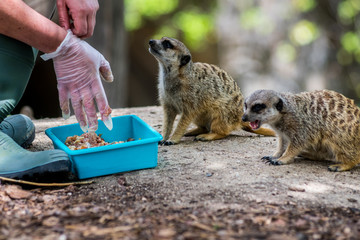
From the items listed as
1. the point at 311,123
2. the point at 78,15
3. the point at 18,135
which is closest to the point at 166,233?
the point at 78,15

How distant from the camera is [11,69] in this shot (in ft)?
9.40

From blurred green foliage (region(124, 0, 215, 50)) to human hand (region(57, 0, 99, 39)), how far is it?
21.6 feet

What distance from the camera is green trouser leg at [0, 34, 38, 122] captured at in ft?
9.23

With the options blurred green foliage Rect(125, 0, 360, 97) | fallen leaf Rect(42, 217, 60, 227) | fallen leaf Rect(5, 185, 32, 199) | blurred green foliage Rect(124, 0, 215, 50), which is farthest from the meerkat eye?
blurred green foliage Rect(124, 0, 215, 50)

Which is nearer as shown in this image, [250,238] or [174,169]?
[250,238]

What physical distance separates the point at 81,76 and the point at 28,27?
0.45 m

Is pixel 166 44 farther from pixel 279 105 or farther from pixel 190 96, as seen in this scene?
pixel 279 105

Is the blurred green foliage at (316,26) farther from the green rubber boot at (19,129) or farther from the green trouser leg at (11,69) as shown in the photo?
the green trouser leg at (11,69)

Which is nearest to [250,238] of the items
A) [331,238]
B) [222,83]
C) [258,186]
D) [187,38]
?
[331,238]

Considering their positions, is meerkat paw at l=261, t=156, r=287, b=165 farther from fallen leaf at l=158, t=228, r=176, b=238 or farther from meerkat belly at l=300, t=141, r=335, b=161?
fallen leaf at l=158, t=228, r=176, b=238

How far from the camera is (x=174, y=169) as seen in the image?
115 inches

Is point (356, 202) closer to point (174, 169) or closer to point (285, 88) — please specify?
point (174, 169)

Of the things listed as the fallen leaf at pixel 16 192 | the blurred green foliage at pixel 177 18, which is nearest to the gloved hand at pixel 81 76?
the fallen leaf at pixel 16 192

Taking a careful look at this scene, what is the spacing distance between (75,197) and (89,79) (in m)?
0.85
